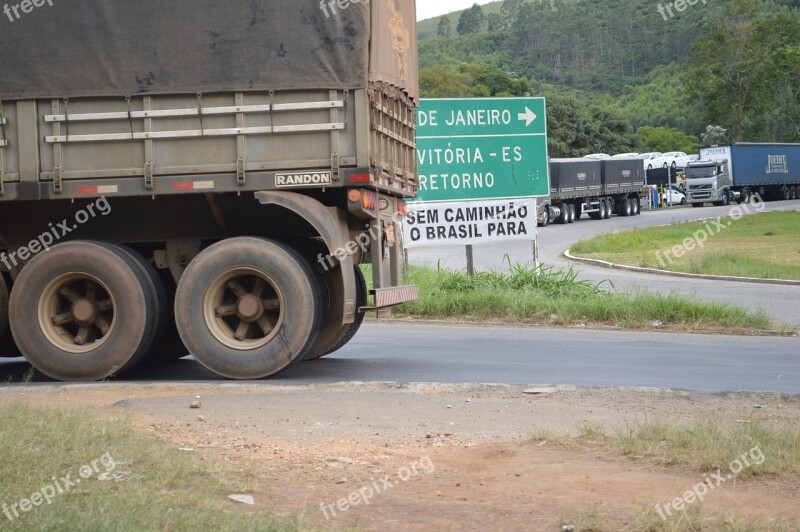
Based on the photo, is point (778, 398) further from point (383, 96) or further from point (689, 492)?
point (383, 96)

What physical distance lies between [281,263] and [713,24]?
76455 mm

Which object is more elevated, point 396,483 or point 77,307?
point 77,307

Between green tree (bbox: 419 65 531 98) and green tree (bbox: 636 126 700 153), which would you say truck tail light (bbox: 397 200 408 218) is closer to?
green tree (bbox: 419 65 531 98)

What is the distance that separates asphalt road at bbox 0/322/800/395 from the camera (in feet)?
32.9

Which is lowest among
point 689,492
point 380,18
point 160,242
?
point 689,492

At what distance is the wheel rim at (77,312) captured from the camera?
10078mm

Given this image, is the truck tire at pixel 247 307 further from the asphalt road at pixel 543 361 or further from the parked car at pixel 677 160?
the parked car at pixel 677 160

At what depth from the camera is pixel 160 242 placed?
10609 mm

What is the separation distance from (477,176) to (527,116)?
139 cm

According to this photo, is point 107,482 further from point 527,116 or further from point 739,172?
point 739,172

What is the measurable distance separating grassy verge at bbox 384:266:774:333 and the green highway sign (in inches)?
58.3

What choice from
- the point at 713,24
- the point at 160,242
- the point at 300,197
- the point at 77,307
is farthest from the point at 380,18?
the point at 713,24

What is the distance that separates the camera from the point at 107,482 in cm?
575

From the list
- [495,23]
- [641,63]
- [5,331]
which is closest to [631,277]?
[5,331]
